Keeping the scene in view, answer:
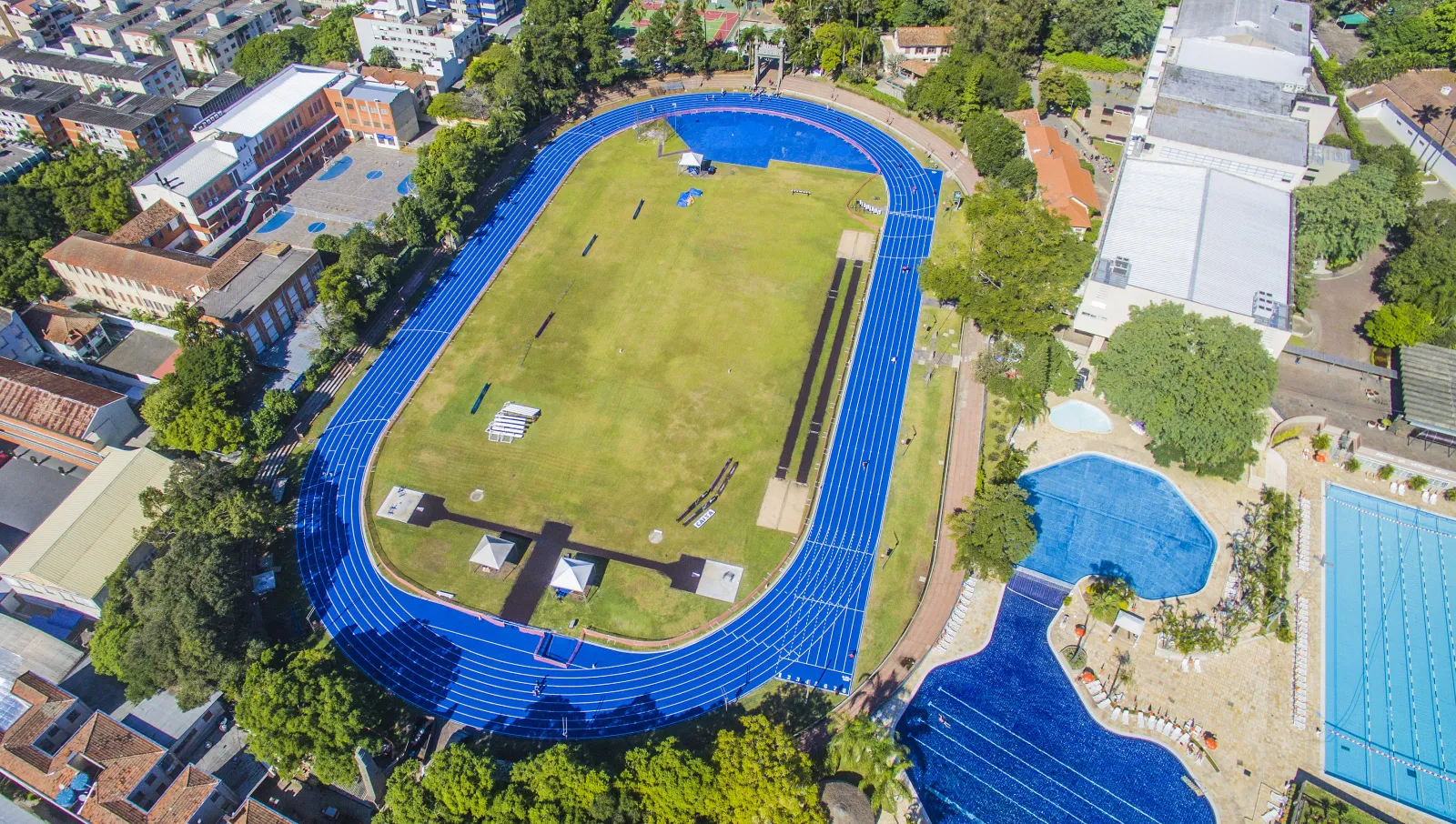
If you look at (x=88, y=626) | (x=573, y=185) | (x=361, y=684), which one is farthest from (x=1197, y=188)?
(x=88, y=626)

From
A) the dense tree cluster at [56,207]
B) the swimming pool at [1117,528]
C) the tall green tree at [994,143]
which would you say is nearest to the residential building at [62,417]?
the dense tree cluster at [56,207]

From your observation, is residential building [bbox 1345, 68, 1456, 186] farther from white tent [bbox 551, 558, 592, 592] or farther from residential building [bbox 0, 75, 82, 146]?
residential building [bbox 0, 75, 82, 146]

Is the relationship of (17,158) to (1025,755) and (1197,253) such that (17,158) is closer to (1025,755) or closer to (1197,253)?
(1025,755)

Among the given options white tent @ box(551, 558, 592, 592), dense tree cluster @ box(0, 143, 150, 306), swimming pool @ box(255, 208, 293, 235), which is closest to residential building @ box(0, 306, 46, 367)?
dense tree cluster @ box(0, 143, 150, 306)

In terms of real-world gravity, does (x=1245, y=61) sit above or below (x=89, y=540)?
above

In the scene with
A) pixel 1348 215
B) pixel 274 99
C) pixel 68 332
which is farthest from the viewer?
pixel 274 99

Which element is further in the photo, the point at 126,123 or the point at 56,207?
the point at 126,123

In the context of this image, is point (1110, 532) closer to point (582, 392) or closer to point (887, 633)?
point (887, 633)

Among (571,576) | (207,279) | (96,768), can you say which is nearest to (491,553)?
(571,576)
